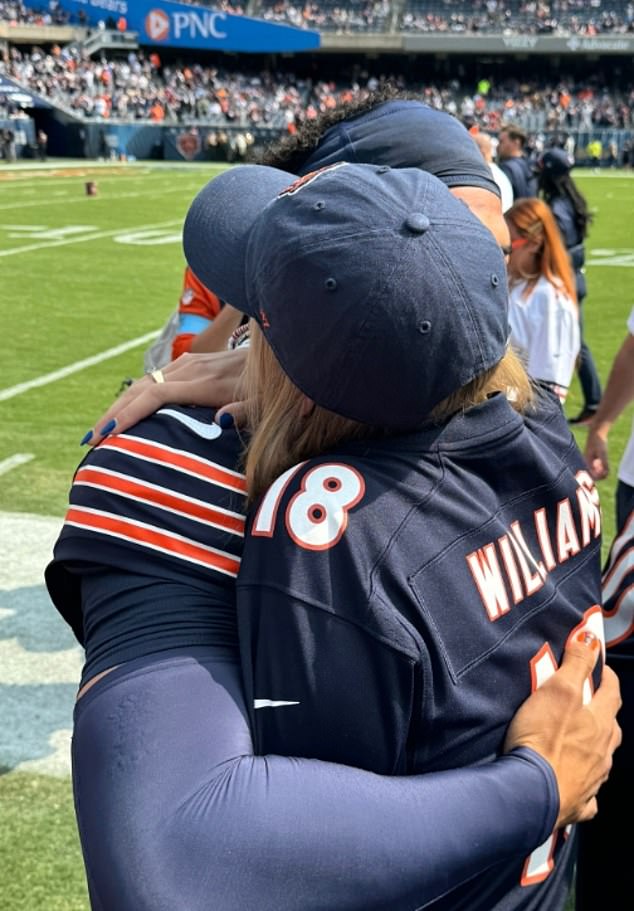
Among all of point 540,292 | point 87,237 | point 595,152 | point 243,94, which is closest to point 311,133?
point 540,292

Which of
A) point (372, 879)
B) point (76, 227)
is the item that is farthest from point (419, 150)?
point (76, 227)

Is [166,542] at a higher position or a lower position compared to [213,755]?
higher

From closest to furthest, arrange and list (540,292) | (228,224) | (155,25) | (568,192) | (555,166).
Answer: (228,224) < (540,292) < (555,166) < (568,192) < (155,25)

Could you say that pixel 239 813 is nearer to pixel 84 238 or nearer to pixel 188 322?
pixel 188 322

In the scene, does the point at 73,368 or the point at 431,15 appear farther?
the point at 431,15

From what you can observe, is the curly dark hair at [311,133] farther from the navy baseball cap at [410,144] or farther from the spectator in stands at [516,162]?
the spectator in stands at [516,162]

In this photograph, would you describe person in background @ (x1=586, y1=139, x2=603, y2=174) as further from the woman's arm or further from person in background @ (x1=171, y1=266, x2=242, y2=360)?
the woman's arm

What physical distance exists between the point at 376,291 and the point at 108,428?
44 cm

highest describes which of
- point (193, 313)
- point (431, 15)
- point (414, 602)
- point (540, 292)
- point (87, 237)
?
point (414, 602)

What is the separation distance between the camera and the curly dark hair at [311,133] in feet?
4.87

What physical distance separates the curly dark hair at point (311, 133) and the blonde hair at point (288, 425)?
0.53 metres

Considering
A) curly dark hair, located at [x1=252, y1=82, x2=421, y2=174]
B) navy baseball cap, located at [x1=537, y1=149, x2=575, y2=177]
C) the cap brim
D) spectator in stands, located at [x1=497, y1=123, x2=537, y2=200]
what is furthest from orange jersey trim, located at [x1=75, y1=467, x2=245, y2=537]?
spectator in stands, located at [x1=497, y1=123, x2=537, y2=200]

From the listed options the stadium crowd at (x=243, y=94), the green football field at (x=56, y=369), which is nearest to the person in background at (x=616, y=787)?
the green football field at (x=56, y=369)

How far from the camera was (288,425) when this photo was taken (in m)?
1.06
